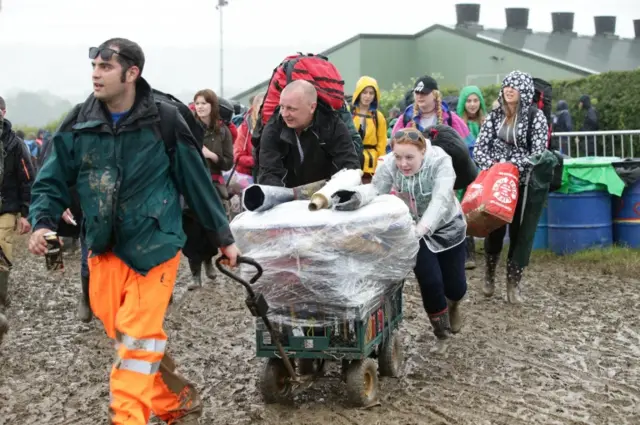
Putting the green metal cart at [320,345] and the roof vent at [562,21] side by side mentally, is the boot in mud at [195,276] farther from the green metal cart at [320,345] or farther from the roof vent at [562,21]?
the roof vent at [562,21]

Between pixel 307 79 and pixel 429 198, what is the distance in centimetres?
110

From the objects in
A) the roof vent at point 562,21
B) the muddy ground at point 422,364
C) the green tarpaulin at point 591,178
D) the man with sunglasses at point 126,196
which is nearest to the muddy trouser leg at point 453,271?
the muddy ground at point 422,364

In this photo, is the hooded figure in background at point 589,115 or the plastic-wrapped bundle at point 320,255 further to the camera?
the hooded figure in background at point 589,115

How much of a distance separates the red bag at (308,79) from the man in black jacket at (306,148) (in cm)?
9

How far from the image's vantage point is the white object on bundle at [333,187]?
16.8 ft

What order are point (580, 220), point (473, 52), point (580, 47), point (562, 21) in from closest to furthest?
point (580, 220) < point (473, 52) < point (580, 47) < point (562, 21)

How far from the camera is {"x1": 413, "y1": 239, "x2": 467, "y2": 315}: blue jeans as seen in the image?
6.15 metres

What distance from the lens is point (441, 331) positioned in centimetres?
655

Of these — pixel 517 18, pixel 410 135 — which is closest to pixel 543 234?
pixel 410 135

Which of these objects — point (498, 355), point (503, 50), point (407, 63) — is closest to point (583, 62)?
point (503, 50)

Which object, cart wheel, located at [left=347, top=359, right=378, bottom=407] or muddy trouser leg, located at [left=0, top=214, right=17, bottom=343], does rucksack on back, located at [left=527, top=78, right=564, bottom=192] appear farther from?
muddy trouser leg, located at [left=0, top=214, right=17, bottom=343]

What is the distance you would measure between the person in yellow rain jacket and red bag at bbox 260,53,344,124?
8.94ft

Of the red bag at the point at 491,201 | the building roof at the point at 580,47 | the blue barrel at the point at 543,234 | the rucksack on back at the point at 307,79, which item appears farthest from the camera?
the building roof at the point at 580,47

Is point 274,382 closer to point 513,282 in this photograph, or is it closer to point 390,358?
point 390,358
